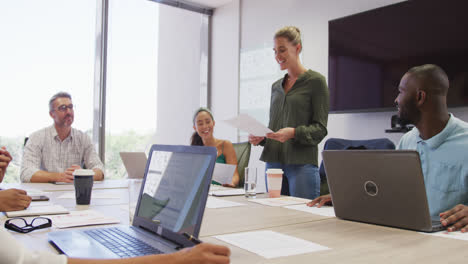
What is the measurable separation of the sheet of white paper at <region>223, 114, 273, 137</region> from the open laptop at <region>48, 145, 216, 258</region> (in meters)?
0.94

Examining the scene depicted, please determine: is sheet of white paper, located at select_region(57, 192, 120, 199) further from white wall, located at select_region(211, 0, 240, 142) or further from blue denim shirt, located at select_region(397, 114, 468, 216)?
white wall, located at select_region(211, 0, 240, 142)

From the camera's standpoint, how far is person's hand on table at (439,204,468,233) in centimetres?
118

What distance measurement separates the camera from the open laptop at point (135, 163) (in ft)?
8.44

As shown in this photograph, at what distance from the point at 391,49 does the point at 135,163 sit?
2.30 meters

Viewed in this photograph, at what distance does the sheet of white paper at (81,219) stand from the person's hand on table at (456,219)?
3.29 feet

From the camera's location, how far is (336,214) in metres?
1.38

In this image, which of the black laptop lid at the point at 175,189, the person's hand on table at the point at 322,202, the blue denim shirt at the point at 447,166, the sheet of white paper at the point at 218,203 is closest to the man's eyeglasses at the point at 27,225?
the black laptop lid at the point at 175,189

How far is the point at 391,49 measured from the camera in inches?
133

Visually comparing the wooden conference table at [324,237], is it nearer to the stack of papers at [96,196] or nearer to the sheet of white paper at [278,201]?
the sheet of white paper at [278,201]

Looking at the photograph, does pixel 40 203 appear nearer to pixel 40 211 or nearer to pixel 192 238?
pixel 40 211

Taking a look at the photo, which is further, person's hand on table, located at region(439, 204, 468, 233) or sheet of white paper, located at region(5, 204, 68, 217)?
sheet of white paper, located at region(5, 204, 68, 217)

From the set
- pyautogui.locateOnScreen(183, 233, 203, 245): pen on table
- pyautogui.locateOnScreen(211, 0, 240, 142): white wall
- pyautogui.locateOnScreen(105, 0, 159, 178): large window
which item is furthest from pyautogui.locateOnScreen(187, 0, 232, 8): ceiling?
pyautogui.locateOnScreen(183, 233, 203, 245): pen on table

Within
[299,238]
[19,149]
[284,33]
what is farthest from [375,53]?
[19,149]

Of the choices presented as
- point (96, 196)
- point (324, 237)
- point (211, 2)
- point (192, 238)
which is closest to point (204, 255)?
point (192, 238)
